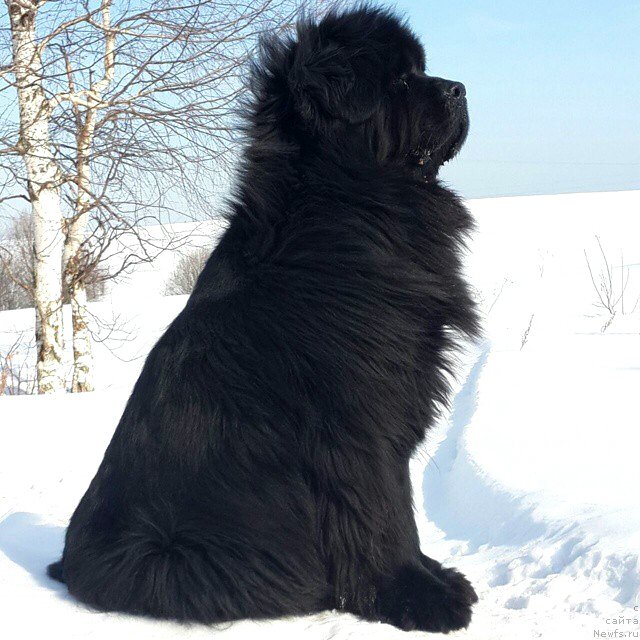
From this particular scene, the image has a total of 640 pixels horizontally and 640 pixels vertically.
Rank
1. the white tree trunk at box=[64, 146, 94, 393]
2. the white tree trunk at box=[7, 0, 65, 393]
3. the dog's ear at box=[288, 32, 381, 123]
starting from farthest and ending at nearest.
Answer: the white tree trunk at box=[64, 146, 94, 393], the white tree trunk at box=[7, 0, 65, 393], the dog's ear at box=[288, 32, 381, 123]

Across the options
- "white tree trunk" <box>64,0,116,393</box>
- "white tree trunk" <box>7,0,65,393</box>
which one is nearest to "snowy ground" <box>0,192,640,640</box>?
"white tree trunk" <box>7,0,65,393</box>

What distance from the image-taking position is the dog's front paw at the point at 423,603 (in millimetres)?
2377

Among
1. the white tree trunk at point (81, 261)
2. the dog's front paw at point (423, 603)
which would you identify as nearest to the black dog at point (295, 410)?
the dog's front paw at point (423, 603)

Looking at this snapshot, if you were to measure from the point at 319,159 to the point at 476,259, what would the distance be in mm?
18537

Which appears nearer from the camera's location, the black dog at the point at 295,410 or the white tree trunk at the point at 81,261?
the black dog at the point at 295,410

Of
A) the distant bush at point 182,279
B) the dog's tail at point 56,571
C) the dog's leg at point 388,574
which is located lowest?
the dog's tail at point 56,571

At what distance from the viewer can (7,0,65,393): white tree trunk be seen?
27.1 feet

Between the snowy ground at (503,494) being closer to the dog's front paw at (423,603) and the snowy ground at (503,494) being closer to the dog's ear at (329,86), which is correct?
the dog's front paw at (423,603)

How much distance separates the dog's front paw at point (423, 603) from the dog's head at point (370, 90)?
5.04 ft

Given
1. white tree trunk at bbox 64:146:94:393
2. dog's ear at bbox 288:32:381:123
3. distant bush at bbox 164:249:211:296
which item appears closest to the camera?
dog's ear at bbox 288:32:381:123

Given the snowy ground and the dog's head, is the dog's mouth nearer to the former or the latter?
the dog's head

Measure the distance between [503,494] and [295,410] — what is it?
5.75 ft

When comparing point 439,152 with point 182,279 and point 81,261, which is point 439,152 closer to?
point 81,261

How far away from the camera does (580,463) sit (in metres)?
3.72
